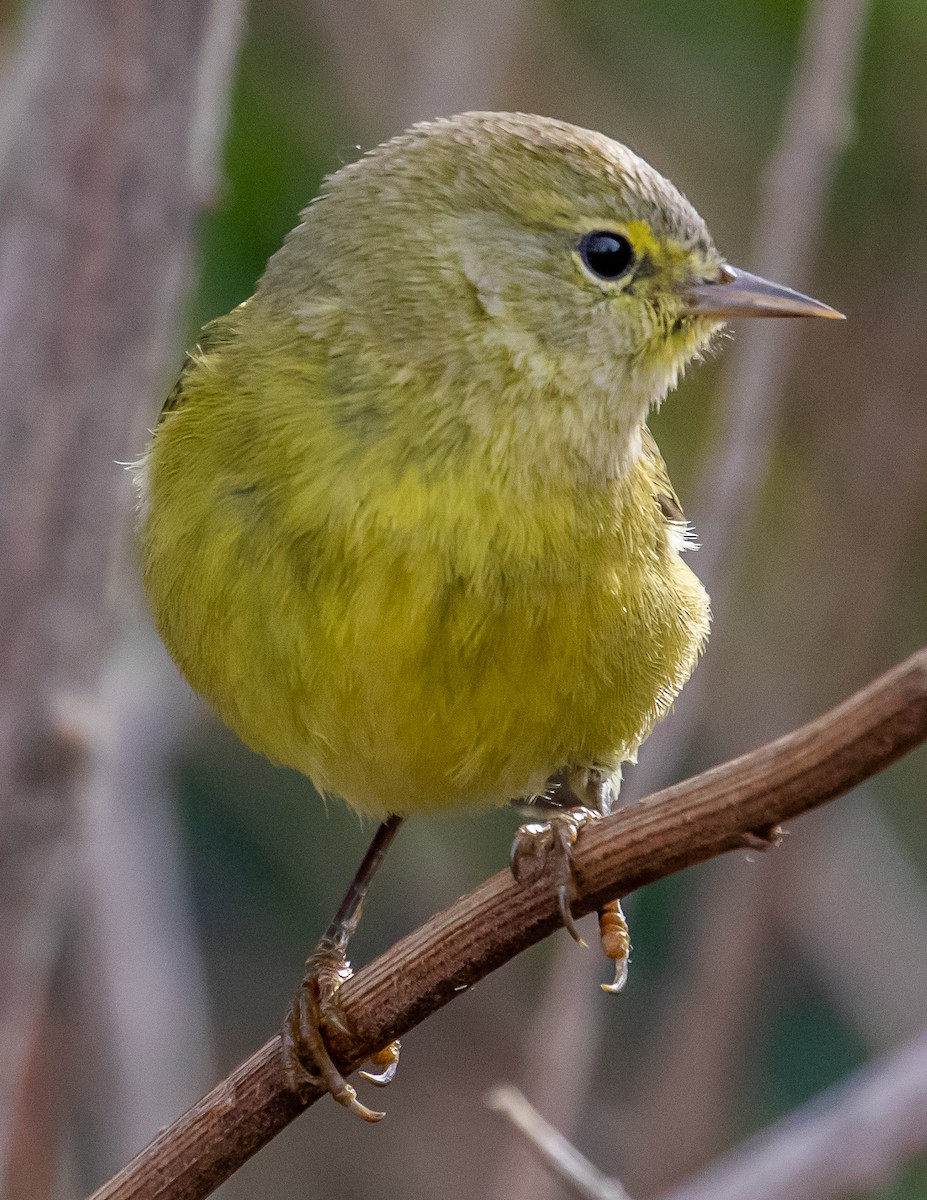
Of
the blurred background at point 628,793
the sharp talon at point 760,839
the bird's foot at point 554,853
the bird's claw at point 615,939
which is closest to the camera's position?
the sharp talon at point 760,839

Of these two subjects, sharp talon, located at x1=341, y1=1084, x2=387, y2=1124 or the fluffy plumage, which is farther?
sharp talon, located at x1=341, y1=1084, x2=387, y2=1124

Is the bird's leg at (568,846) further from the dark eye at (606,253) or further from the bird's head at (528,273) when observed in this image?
the dark eye at (606,253)

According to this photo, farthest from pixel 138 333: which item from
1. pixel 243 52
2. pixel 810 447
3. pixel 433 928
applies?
pixel 810 447

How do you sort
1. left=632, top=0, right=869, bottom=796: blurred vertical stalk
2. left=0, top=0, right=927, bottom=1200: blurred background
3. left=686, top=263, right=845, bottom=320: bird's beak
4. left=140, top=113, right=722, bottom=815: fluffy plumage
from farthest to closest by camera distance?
1. left=0, top=0, right=927, bottom=1200: blurred background
2. left=632, top=0, right=869, bottom=796: blurred vertical stalk
3. left=686, top=263, right=845, bottom=320: bird's beak
4. left=140, top=113, right=722, bottom=815: fluffy plumage

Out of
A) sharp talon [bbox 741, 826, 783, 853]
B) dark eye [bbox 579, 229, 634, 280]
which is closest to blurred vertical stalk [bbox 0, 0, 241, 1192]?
dark eye [bbox 579, 229, 634, 280]

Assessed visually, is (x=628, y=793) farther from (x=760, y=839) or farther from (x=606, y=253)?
(x=760, y=839)

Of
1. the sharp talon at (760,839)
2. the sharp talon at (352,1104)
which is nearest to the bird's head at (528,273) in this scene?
the sharp talon at (760,839)

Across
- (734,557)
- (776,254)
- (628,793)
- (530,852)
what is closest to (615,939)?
(530,852)

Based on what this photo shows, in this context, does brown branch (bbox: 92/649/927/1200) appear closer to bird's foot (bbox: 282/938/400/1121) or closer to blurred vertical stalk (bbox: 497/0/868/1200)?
bird's foot (bbox: 282/938/400/1121)

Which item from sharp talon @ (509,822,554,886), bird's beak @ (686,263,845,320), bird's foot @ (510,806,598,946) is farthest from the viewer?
bird's beak @ (686,263,845,320)
